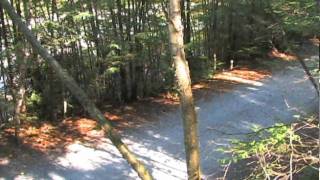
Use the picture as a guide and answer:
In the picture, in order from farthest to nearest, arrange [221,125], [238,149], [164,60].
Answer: [164,60] < [221,125] < [238,149]

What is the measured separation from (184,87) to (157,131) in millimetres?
6086

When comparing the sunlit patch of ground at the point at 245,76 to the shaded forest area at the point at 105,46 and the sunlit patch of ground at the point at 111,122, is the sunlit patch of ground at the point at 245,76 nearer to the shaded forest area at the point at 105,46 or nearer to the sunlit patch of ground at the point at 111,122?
the sunlit patch of ground at the point at 111,122

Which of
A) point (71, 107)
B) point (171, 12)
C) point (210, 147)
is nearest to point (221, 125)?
point (210, 147)

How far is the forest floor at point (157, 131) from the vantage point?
8.46 metres

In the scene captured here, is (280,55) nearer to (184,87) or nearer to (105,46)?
(105,46)

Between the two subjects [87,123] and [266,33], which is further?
[266,33]

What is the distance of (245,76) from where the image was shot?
44.5ft

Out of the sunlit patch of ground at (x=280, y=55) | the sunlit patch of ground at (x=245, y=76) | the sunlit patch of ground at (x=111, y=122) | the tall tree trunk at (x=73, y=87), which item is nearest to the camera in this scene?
the tall tree trunk at (x=73, y=87)

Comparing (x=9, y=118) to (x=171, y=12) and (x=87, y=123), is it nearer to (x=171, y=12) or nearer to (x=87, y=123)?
(x=87, y=123)

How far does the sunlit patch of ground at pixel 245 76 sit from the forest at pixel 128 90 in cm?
5

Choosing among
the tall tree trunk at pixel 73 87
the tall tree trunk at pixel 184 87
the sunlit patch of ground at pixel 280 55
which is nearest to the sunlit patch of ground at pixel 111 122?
the sunlit patch of ground at pixel 280 55

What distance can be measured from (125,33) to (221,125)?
2771 mm

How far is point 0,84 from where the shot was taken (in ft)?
31.2

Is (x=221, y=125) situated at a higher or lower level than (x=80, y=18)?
lower
